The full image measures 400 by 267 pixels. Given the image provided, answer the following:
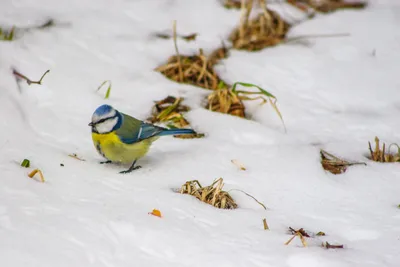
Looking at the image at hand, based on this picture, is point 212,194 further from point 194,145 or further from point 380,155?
point 380,155

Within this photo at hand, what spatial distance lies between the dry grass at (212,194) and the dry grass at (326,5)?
3862mm

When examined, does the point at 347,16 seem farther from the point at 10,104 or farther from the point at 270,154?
the point at 10,104

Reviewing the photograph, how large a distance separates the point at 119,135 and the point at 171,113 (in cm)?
85

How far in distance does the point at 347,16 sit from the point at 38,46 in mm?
3284

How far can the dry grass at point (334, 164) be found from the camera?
413 centimetres

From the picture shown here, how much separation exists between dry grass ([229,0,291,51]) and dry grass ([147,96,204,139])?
1337mm

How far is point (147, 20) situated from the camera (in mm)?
6055

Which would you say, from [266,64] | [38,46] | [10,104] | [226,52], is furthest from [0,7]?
[266,64]

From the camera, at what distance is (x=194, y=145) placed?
433 centimetres

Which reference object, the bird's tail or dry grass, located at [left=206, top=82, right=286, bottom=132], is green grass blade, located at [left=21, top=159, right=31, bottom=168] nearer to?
the bird's tail

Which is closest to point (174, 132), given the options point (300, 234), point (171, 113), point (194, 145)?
point (194, 145)

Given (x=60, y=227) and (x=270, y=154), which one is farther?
(x=270, y=154)

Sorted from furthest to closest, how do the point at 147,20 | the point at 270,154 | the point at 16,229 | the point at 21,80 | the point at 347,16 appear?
the point at 347,16 → the point at 147,20 → the point at 21,80 → the point at 270,154 → the point at 16,229

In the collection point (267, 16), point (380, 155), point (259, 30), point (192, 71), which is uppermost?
point (267, 16)
